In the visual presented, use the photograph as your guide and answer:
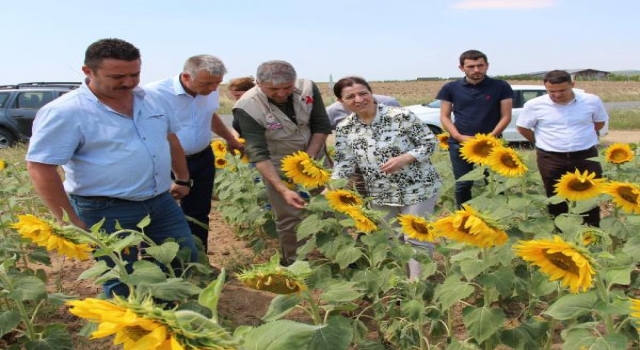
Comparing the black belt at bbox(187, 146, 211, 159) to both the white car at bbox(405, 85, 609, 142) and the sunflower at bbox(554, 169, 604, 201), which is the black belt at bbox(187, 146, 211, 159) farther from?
the white car at bbox(405, 85, 609, 142)

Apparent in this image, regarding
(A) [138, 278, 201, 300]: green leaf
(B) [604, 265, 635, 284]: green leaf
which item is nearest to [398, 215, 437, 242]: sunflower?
(B) [604, 265, 635, 284]: green leaf

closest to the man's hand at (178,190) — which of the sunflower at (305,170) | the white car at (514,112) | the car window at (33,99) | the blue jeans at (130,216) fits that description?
the blue jeans at (130,216)

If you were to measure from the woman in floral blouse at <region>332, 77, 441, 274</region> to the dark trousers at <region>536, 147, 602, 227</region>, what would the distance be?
1269 millimetres

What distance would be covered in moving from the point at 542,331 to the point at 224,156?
3.51 meters

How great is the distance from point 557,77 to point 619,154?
0.62 metres

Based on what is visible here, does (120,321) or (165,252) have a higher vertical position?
(120,321)

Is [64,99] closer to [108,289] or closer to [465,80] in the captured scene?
[108,289]

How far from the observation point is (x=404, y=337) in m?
2.14

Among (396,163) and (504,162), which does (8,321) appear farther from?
(504,162)

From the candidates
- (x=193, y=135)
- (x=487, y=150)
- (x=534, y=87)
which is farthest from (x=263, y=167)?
(x=534, y=87)

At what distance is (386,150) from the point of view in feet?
9.72

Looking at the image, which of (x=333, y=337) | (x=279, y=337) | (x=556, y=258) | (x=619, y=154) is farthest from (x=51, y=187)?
(x=619, y=154)

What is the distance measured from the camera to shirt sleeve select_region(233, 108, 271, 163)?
3174 millimetres

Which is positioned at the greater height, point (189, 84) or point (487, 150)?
point (189, 84)
